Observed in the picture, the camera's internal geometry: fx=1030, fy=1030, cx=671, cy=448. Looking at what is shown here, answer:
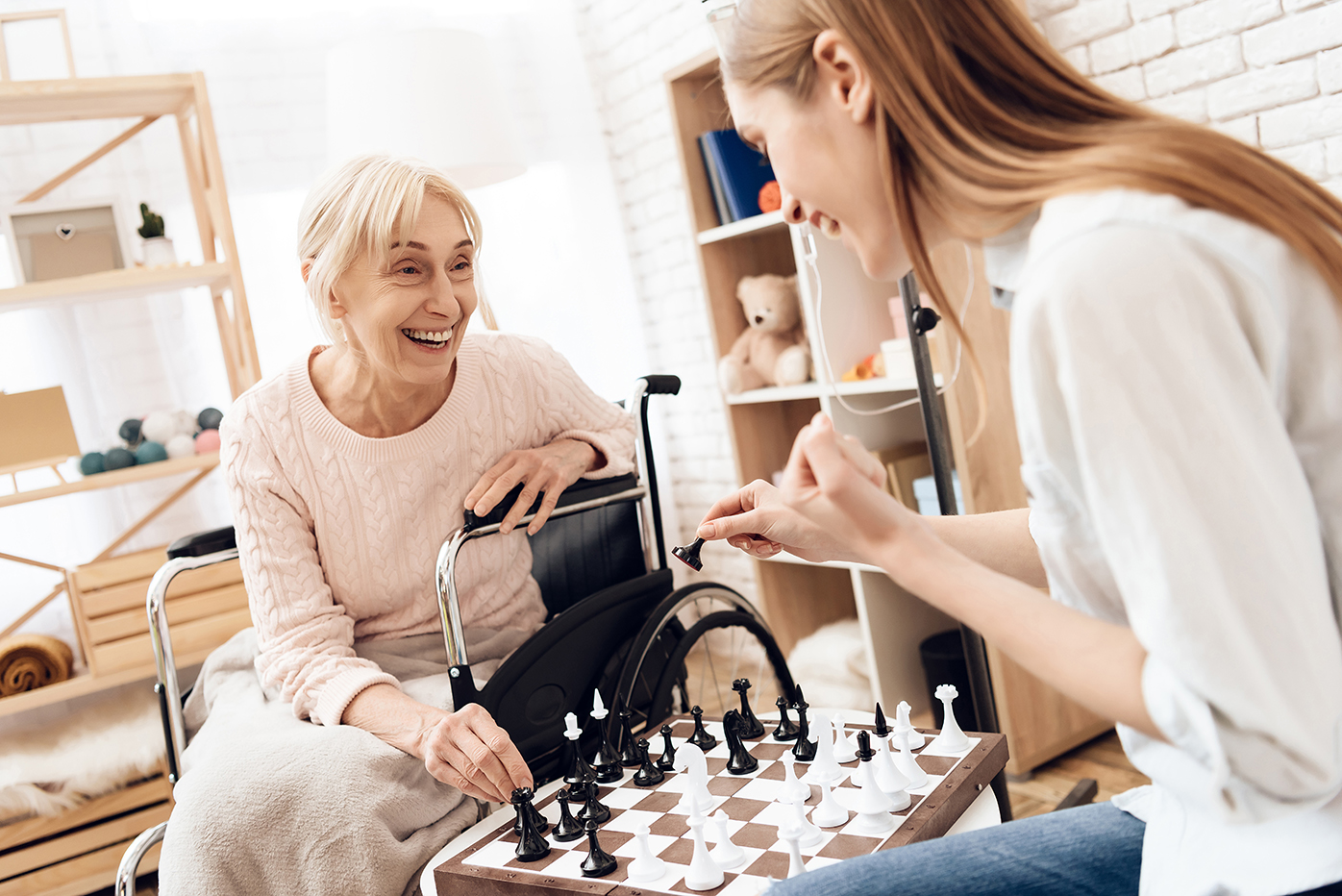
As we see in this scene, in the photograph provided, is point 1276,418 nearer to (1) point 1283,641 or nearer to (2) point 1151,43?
(1) point 1283,641

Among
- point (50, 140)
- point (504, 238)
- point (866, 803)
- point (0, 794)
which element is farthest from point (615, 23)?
point (866, 803)

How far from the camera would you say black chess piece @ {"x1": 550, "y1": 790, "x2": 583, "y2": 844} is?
1.14 metres

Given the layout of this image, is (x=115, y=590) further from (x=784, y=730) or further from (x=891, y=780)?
(x=891, y=780)

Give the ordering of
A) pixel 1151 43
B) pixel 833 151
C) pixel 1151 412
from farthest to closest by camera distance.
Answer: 1. pixel 1151 43
2. pixel 833 151
3. pixel 1151 412

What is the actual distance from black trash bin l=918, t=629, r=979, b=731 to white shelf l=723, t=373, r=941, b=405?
23.4 inches

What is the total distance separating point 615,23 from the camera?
344 centimetres

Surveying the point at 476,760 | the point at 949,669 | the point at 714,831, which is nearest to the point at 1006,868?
the point at 714,831

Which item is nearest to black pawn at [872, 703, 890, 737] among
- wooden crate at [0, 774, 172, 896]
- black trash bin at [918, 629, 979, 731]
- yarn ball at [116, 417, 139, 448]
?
black trash bin at [918, 629, 979, 731]

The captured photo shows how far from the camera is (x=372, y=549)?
1.54 m

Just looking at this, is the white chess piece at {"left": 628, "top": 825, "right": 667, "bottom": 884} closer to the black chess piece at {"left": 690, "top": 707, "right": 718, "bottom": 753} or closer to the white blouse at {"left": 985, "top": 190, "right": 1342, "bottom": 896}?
the black chess piece at {"left": 690, "top": 707, "right": 718, "bottom": 753}

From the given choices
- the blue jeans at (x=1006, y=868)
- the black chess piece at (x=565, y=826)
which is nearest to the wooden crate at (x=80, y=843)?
the black chess piece at (x=565, y=826)

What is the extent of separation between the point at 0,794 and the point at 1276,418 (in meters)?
2.52

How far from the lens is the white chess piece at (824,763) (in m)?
1.14

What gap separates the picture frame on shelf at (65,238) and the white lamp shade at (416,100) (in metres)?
0.54
